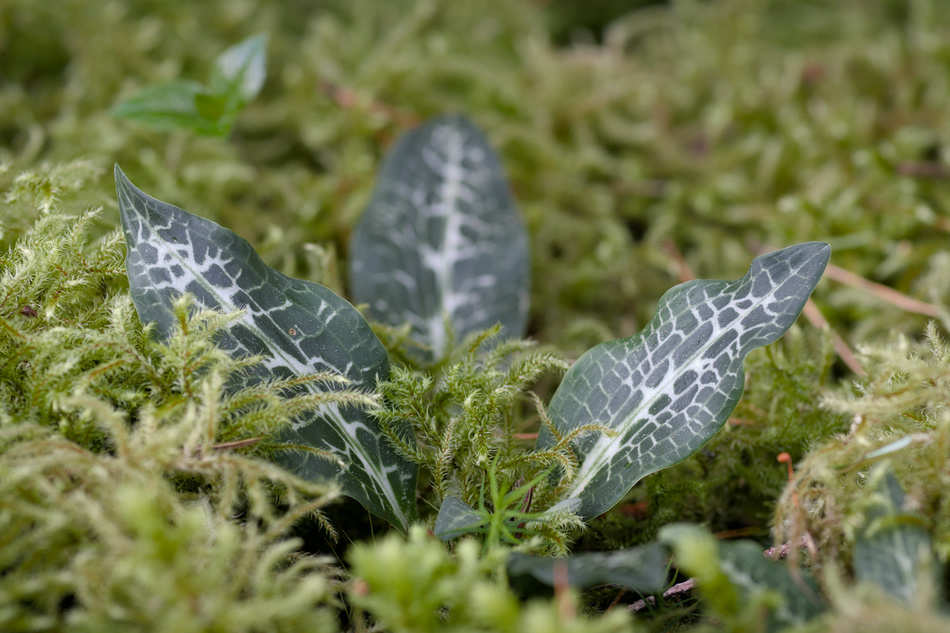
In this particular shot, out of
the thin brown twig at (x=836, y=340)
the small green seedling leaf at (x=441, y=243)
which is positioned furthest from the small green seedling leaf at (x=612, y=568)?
the thin brown twig at (x=836, y=340)

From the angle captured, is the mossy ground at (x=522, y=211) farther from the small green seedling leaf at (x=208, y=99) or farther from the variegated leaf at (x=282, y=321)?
the small green seedling leaf at (x=208, y=99)

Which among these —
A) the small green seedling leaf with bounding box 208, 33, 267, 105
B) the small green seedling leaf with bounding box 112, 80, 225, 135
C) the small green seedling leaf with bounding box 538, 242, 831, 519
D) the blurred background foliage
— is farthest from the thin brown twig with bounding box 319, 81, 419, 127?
the small green seedling leaf with bounding box 538, 242, 831, 519

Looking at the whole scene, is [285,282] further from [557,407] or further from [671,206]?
[671,206]

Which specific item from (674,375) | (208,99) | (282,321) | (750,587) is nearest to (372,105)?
(208,99)

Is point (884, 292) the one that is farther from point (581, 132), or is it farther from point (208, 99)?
point (208, 99)

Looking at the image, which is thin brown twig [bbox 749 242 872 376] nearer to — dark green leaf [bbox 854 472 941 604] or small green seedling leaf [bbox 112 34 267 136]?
dark green leaf [bbox 854 472 941 604]
